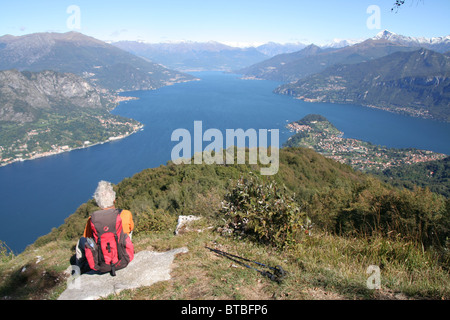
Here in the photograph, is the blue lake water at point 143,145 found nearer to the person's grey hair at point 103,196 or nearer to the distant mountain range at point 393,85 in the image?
the distant mountain range at point 393,85

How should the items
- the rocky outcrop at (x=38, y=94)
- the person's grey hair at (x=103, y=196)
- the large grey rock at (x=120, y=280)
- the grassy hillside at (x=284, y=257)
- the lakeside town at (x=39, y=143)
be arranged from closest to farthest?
the grassy hillside at (x=284, y=257)
the large grey rock at (x=120, y=280)
the person's grey hair at (x=103, y=196)
the lakeside town at (x=39, y=143)
the rocky outcrop at (x=38, y=94)

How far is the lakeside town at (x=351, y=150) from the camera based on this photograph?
204 ft

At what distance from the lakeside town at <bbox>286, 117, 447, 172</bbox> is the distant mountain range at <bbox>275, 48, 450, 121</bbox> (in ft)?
222

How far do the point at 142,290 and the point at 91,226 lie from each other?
3.30 ft

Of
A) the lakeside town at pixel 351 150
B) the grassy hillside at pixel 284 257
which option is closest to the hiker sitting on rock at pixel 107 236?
the grassy hillside at pixel 284 257

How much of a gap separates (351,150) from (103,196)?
254ft

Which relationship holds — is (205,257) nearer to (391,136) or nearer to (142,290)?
(142,290)

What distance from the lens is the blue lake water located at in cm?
4375

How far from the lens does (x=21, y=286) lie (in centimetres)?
369

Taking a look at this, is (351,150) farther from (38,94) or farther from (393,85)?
(38,94)

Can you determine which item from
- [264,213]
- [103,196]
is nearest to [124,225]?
[103,196]

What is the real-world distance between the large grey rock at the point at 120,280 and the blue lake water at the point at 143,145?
127ft

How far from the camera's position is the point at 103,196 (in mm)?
3207
